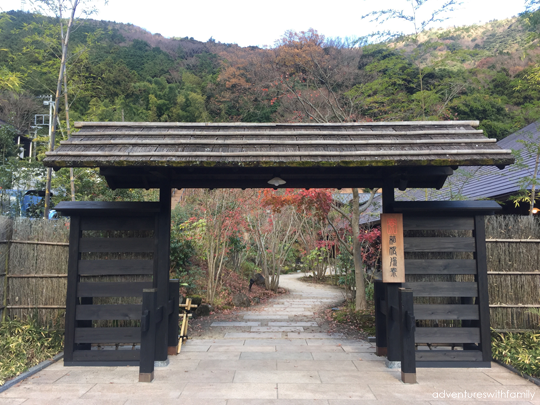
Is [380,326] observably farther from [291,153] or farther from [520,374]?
[291,153]

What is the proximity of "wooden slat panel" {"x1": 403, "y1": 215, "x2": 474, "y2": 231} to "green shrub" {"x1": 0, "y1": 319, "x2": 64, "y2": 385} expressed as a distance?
208 inches

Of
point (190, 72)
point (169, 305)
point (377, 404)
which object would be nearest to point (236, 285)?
point (169, 305)

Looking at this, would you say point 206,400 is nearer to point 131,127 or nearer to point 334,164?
point 334,164

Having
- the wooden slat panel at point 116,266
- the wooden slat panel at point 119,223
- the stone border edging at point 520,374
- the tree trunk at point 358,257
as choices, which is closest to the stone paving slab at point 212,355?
the wooden slat panel at point 116,266

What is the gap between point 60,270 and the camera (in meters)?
5.72

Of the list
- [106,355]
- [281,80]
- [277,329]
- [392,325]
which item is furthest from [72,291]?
[281,80]

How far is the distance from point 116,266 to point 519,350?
5654 mm

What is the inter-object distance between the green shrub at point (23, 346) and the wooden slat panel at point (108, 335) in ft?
2.09

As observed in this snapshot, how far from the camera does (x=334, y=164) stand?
4.15 meters

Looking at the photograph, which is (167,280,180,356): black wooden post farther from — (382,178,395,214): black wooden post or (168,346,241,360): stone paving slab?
(382,178,395,214): black wooden post

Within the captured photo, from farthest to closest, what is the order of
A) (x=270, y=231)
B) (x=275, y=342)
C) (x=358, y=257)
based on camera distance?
(x=270, y=231), (x=358, y=257), (x=275, y=342)

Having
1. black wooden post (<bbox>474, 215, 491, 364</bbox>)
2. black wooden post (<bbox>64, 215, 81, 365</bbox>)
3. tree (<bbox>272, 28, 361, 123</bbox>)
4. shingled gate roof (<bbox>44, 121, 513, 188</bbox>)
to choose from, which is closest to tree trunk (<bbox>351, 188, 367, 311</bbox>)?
tree (<bbox>272, 28, 361, 123</bbox>)

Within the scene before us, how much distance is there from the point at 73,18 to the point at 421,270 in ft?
32.5

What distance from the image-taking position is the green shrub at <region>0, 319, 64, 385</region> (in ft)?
14.4
